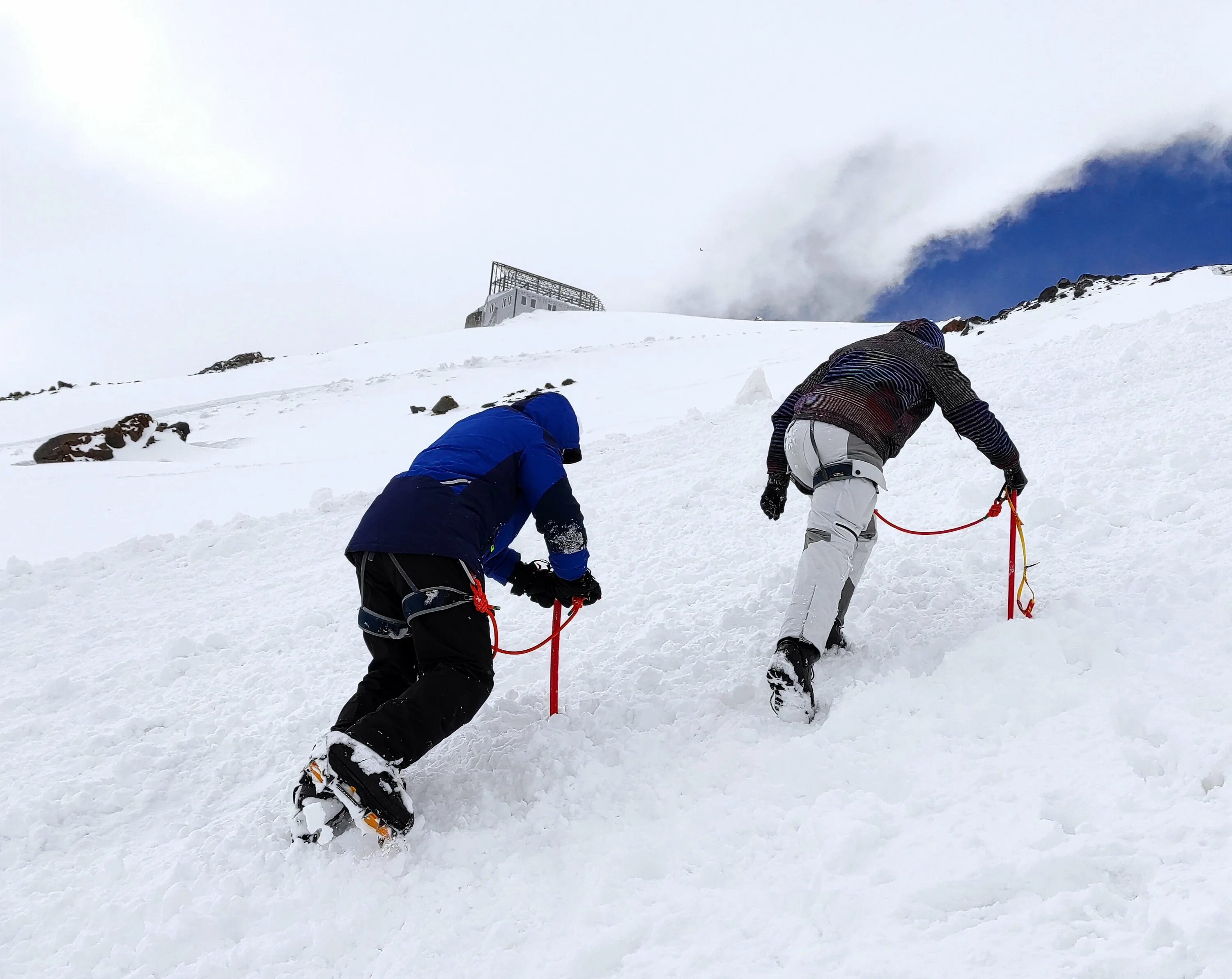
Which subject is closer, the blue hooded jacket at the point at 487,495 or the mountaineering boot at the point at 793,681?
the blue hooded jacket at the point at 487,495

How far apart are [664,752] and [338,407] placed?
16.8 meters

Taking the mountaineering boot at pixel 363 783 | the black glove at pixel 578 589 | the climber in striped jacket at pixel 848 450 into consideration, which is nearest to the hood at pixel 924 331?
A: the climber in striped jacket at pixel 848 450

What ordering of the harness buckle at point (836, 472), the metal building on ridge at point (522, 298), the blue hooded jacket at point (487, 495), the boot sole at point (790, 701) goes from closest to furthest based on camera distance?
the blue hooded jacket at point (487, 495), the boot sole at point (790, 701), the harness buckle at point (836, 472), the metal building on ridge at point (522, 298)

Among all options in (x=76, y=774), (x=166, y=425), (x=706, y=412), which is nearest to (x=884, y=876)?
(x=76, y=774)

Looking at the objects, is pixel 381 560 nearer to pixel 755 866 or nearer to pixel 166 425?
pixel 755 866

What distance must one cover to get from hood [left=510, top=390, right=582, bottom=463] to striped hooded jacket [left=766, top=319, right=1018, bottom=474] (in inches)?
42.2

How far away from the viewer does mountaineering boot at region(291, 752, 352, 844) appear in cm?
245

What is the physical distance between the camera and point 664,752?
2988mm

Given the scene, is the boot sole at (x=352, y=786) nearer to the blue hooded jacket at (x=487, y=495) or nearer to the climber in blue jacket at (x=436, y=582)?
the climber in blue jacket at (x=436, y=582)

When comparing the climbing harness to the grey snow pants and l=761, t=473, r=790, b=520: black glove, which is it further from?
l=761, t=473, r=790, b=520: black glove

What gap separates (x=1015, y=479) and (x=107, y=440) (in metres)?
15.0

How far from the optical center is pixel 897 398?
3400mm

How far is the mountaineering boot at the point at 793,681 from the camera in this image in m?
2.98

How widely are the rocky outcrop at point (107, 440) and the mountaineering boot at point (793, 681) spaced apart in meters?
13.6
